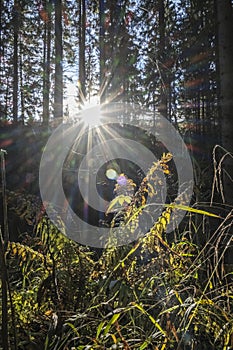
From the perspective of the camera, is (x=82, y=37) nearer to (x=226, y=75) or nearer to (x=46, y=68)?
(x=46, y=68)

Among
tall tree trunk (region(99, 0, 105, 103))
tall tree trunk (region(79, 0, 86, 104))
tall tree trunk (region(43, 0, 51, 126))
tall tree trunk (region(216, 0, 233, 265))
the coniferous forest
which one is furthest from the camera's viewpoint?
tall tree trunk (region(43, 0, 51, 126))

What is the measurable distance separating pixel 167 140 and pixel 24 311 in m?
7.52

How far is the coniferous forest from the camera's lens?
4.86ft

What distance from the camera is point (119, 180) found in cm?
255

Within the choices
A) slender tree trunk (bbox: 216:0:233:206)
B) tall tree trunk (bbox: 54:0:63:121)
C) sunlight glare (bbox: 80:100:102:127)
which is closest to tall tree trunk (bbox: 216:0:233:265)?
slender tree trunk (bbox: 216:0:233:206)

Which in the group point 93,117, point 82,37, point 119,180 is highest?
point 82,37

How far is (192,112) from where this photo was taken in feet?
47.6

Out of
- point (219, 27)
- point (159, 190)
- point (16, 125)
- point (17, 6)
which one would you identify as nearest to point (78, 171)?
point (16, 125)

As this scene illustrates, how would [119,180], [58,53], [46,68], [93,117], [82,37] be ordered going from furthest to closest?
[46,68]
[82,37]
[93,117]
[58,53]
[119,180]

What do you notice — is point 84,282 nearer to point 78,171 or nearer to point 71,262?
point 71,262

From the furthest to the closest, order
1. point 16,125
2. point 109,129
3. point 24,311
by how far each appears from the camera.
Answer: point 109,129 < point 16,125 < point 24,311

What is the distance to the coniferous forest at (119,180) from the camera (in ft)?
4.86

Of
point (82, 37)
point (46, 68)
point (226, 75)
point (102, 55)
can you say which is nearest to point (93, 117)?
point (102, 55)

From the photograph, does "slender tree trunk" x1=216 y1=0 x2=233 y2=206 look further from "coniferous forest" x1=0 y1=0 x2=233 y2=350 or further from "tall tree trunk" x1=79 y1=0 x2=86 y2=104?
"tall tree trunk" x1=79 y1=0 x2=86 y2=104
